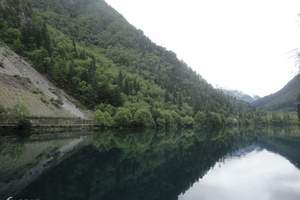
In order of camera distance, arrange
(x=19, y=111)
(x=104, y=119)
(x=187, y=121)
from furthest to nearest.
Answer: (x=187, y=121), (x=104, y=119), (x=19, y=111)

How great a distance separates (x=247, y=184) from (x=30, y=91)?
73370 mm

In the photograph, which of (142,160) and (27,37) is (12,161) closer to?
(142,160)

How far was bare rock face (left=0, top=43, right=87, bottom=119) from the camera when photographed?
85875 millimetres

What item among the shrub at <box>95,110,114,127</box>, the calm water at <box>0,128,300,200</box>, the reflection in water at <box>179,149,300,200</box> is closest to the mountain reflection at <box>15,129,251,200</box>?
the calm water at <box>0,128,300,200</box>

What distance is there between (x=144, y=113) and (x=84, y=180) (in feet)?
344

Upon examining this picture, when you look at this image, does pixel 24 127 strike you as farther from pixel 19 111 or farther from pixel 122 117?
pixel 122 117

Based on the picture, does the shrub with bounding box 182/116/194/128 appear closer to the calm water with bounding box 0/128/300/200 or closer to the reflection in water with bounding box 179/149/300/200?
the reflection in water with bounding box 179/149/300/200

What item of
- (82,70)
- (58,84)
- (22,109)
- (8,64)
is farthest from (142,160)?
(82,70)

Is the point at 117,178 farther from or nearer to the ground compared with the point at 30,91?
nearer to the ground

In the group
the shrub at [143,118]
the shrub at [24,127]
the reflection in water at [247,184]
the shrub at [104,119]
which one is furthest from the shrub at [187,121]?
the reflection in water at [247,184]

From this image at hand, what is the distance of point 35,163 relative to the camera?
3812 cm

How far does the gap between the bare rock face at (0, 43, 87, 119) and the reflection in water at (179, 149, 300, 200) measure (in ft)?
179

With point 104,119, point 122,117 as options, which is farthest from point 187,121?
point 104,119

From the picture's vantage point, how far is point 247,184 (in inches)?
1476
